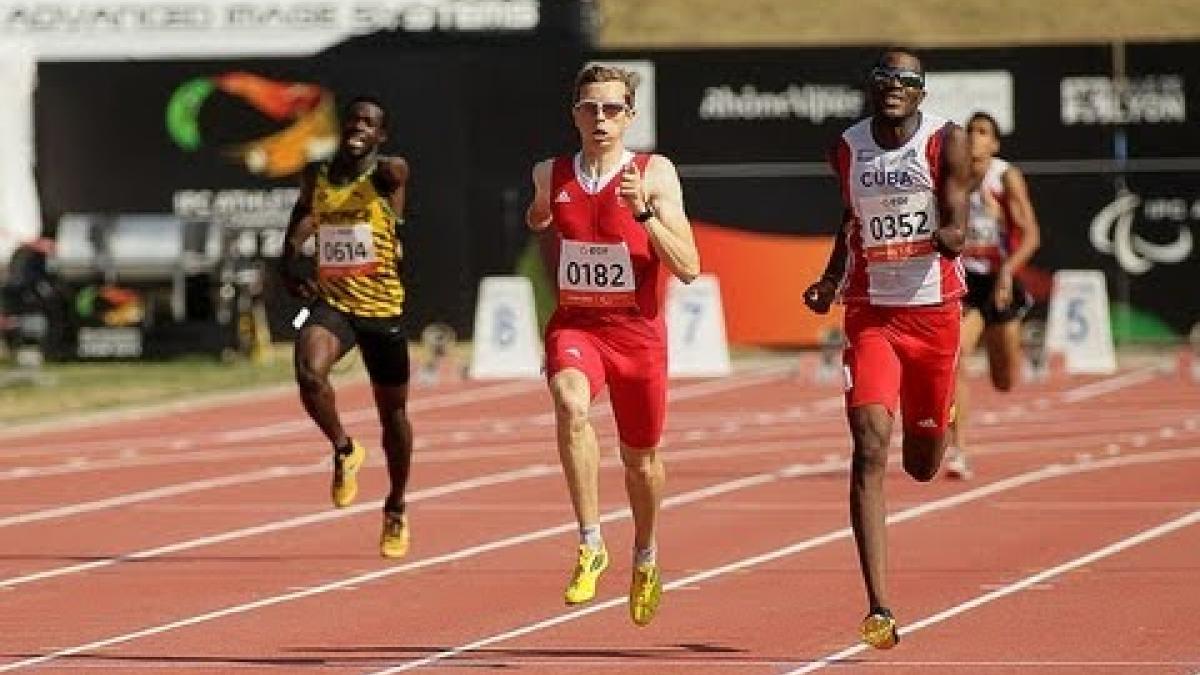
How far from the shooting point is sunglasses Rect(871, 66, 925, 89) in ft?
42.2

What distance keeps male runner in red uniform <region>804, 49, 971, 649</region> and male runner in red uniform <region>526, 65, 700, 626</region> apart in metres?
0.62


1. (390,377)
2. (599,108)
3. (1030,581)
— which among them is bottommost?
(1030,581)

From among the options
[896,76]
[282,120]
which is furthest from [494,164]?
[896,76]

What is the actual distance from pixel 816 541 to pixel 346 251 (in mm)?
2662

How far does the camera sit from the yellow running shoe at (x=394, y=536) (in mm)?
16656

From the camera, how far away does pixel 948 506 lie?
19.4 meters

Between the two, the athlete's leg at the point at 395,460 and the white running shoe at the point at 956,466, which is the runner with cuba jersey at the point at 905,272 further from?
the white running shoe at the point at 956,466

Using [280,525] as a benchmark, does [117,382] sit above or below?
below

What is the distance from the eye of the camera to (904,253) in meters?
13.1

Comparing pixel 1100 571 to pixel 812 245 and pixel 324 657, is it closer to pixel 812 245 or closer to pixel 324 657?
pixel 324 657

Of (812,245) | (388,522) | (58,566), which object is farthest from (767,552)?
(812,245)

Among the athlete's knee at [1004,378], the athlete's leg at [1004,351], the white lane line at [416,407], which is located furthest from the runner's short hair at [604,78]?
the white lane line at [416,407]

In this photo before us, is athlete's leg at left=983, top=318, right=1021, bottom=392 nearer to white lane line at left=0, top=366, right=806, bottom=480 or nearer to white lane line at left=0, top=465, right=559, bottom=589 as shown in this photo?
white lane line at left=0, top=465, right=559, bottom=589

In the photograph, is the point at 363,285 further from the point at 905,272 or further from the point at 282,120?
the point at 282,120
